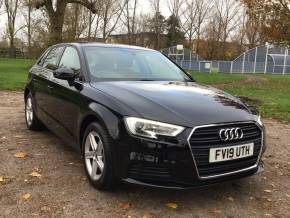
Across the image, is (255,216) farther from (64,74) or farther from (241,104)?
(64,74)

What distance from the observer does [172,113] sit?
386 centimetres

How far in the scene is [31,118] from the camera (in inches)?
277

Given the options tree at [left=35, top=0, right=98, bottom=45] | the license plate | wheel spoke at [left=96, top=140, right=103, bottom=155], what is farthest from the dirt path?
tree at [left=35, top=0, right=98, bottom=45]

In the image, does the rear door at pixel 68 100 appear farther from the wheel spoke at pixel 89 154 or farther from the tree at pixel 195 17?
the tree at pixel 195 17

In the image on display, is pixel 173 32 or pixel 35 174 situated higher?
pixel 173 32

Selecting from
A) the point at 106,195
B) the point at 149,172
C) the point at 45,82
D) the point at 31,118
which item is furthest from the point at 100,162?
the point at 31,118

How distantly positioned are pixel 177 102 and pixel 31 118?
3.70 metres

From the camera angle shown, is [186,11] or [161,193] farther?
[186,11]

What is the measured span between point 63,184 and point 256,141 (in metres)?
2.10

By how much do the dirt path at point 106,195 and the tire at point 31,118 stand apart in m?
1.20

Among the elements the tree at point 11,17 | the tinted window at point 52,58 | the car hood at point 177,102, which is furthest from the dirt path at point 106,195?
the tree at point 11,17

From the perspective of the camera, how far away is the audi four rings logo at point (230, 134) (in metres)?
3.82

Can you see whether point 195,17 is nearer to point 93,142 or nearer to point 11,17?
point 11,17

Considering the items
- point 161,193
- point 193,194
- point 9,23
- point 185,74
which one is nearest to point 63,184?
point 161,193
